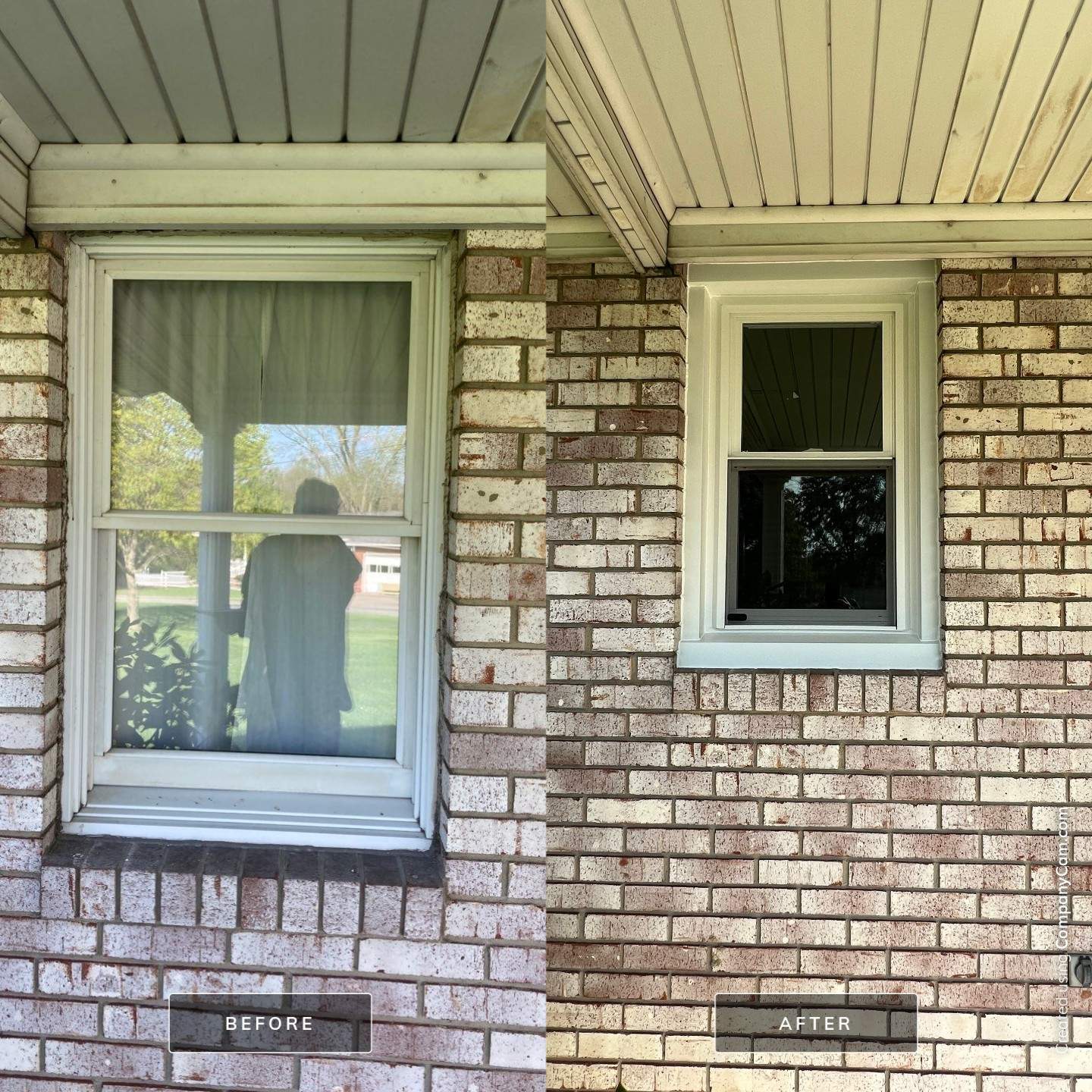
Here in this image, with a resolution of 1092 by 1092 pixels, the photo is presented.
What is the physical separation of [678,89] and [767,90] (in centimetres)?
15

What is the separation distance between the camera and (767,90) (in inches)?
57.7

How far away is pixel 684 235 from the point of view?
2.01 m

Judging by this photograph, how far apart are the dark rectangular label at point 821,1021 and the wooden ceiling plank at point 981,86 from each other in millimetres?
1883

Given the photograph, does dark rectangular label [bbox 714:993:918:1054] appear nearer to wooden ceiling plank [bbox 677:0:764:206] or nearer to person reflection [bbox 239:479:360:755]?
person reflection [bbox 239:479:360:755]

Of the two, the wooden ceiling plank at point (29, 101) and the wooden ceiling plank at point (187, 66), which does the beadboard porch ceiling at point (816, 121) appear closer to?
the wooden ceiling plank at point (187, 66)

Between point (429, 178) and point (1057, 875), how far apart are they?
210 centimetres

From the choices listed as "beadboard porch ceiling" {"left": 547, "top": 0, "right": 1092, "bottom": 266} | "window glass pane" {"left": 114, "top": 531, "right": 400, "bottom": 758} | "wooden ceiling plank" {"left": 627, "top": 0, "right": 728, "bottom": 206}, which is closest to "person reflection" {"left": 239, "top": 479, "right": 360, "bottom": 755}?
"window glass pane" {"left": 114, "top": 531, "right": 400, "bottom": 758}

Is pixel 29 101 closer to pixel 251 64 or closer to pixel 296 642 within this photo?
pixel 251 64

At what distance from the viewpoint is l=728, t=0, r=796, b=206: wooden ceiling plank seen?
1.27 m

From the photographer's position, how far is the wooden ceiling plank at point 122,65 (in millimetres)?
1281

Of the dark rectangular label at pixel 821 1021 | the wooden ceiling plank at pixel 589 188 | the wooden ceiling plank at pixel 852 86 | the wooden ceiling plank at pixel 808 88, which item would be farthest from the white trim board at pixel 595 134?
the dark rectangular label at pixel 821 1021

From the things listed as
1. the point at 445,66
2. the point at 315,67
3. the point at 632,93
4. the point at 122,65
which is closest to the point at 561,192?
the point at 632,93

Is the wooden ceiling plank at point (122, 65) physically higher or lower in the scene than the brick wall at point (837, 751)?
higher

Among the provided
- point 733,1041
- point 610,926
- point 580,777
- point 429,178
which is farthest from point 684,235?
point 733,1041
